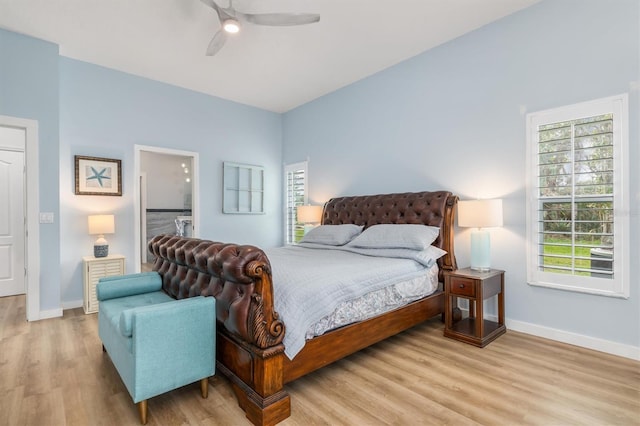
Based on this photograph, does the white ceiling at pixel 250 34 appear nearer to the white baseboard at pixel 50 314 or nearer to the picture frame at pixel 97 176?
the picture frame at pixel 97 176

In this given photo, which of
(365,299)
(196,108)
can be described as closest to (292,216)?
(196,108)

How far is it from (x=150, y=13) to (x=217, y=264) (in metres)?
2.66

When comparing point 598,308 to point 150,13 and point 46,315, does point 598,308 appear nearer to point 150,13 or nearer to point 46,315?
point 150,13

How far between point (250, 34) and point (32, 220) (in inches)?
123

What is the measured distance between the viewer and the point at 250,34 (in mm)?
3377

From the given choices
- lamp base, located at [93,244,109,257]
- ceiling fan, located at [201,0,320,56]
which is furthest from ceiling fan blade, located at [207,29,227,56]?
lamp base, located at [93,244,109,257]

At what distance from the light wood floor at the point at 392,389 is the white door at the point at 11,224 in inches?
88.6

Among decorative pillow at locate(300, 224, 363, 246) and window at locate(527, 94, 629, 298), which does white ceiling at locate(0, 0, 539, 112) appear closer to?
window at locate(527, 94, 629, 298)

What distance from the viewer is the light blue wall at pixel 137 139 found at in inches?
153

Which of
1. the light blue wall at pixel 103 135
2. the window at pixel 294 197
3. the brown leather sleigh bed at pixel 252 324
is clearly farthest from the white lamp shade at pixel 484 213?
the light blue wall at pixel 103 135

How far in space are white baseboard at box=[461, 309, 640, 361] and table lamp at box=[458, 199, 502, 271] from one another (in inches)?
24.8

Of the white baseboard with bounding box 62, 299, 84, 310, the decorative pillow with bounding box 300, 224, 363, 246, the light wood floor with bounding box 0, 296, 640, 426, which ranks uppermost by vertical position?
the decorative pillow with bounding box 300, 224, 363, 246

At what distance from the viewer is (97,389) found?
2092 mm

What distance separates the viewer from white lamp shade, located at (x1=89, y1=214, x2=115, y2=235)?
12.5 feet
